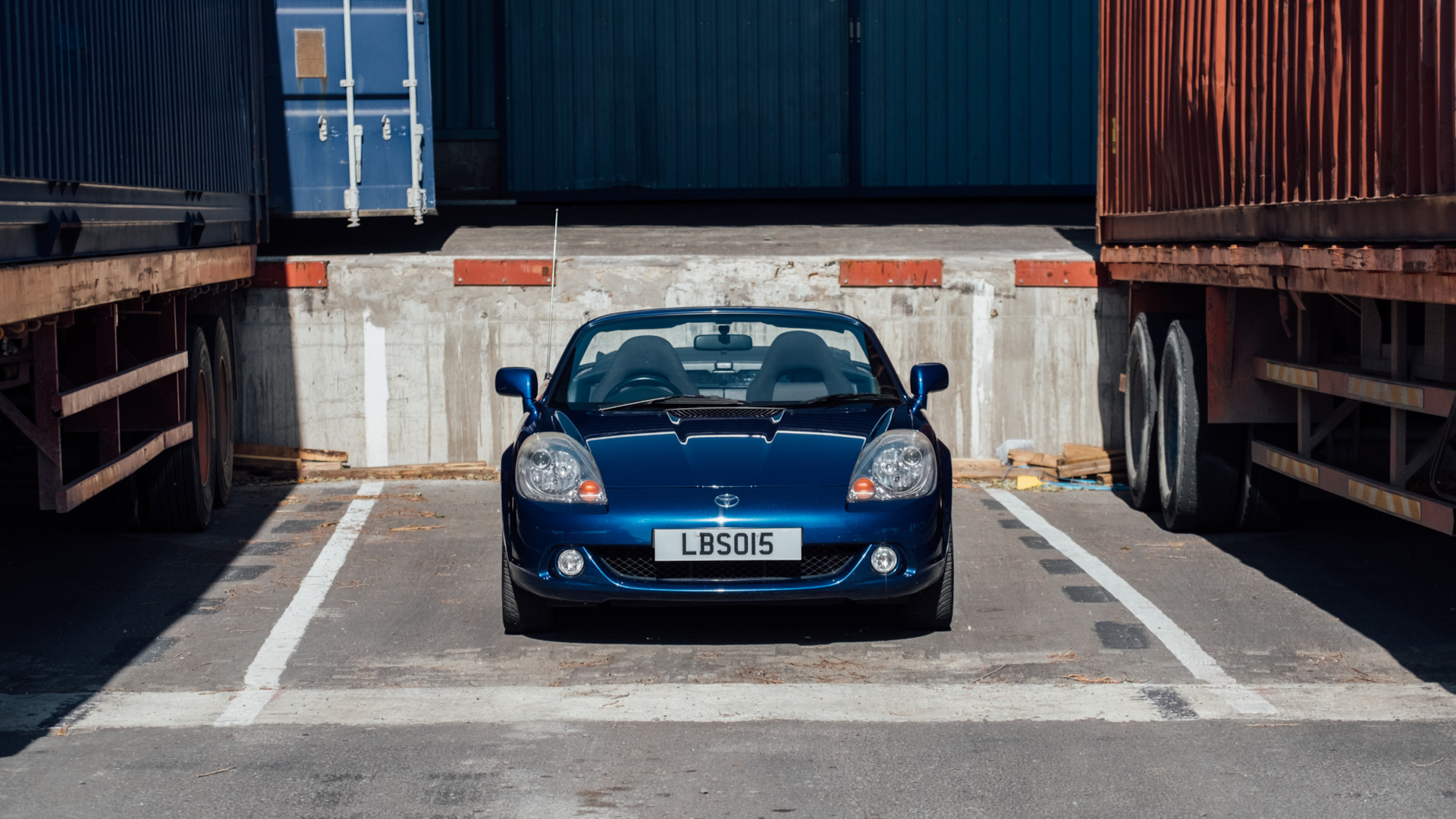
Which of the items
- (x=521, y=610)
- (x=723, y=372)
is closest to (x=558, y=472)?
(x=521, y=610)

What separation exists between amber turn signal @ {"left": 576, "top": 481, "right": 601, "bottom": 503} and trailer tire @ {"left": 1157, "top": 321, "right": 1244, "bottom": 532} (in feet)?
13.2

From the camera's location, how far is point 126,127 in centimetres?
692

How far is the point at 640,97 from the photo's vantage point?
1658 centimetres

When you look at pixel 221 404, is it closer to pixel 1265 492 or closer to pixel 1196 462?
pixel 1196 462

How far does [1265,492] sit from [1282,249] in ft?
6.33

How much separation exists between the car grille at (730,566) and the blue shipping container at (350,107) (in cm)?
704

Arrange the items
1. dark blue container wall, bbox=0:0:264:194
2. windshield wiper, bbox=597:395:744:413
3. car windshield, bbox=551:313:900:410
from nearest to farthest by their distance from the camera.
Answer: dark blue container wall, bbox=0:0:264:194
windshield wiper, bbox=597:395:744:413
car windshield, bbox=551:313:900:410

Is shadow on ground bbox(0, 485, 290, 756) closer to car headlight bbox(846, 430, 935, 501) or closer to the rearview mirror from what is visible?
the rearview mirror

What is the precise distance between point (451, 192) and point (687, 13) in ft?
10.6

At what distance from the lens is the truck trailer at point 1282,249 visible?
552cm

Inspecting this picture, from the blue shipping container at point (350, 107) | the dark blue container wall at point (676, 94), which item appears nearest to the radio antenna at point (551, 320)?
the blue shipping container at point (350, 107)

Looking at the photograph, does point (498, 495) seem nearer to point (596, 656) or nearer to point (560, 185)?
point (596, 656)

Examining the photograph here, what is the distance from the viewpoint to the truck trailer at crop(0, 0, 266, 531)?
217 inches

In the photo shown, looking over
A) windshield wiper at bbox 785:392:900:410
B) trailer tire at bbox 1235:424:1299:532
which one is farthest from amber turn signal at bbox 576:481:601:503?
trailer tire at bbox 1235:424:1299:532
